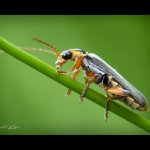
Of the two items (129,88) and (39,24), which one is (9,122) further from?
(129,88)

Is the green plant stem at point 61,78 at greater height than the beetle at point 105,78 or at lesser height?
greater

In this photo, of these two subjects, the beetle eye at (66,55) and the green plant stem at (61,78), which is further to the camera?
the beetle eye at (66,55)

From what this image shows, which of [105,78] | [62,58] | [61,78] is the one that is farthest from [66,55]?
[61,78]

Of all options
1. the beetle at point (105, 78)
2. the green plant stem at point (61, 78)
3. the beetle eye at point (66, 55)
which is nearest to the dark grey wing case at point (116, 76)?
the beetle at point (105, 78)

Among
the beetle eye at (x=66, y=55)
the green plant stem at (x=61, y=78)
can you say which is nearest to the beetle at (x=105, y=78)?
the beetle eye at (x=66, y=55)

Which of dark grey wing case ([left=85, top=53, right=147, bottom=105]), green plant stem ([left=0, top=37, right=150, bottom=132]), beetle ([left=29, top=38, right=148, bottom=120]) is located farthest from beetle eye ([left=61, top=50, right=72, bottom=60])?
green plant stem ([left=0, top=37, right=150, bottom=132])

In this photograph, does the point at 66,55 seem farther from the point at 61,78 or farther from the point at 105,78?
the point at 61,78

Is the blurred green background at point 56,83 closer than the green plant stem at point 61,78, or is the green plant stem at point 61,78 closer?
the green plant stem at point 61,78

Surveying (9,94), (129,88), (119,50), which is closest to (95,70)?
(129,88)

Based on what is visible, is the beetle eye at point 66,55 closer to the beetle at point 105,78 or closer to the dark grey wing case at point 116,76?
the beetle at point 105,78

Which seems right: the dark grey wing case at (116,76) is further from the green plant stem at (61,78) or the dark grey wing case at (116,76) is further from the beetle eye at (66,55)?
the green plant stem at (61,78)
